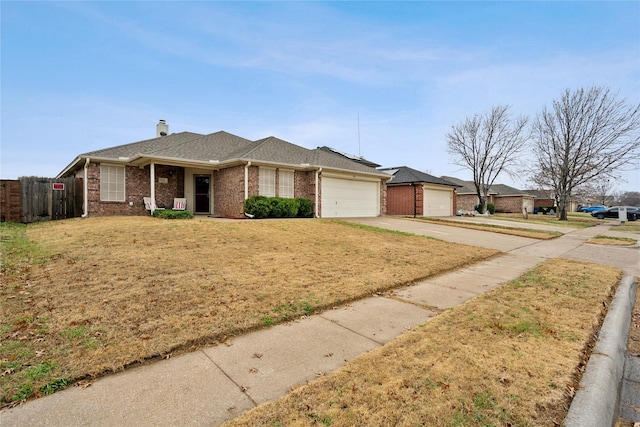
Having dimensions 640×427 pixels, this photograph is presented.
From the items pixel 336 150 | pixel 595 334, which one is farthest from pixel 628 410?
pixel 336 150

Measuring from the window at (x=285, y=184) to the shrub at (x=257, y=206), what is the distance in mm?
1665

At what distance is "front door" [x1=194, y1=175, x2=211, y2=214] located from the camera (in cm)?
1678

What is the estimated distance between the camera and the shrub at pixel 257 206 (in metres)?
14.2

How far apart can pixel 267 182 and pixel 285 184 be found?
1.13 metres

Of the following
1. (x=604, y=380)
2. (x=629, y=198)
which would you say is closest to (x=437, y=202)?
(x=604, y=380)

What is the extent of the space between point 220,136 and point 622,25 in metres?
20.3

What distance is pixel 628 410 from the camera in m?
2.46

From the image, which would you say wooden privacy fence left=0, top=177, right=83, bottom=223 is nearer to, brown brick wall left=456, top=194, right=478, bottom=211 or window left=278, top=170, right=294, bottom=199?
window left=278, top=170, right=294, bottom=199

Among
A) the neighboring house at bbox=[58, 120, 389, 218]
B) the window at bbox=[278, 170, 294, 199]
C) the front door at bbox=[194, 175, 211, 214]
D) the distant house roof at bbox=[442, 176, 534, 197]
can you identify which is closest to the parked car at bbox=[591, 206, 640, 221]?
the distant house roof at bbox=[442, 176, 534, 197]

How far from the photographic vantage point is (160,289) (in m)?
4.49

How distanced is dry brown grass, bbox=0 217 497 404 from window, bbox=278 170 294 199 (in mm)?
7327

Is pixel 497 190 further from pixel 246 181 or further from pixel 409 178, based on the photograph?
pixel 246 181

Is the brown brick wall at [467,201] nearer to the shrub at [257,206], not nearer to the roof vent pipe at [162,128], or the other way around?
the shrub at [257,206]

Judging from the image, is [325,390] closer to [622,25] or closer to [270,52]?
[270,52]
